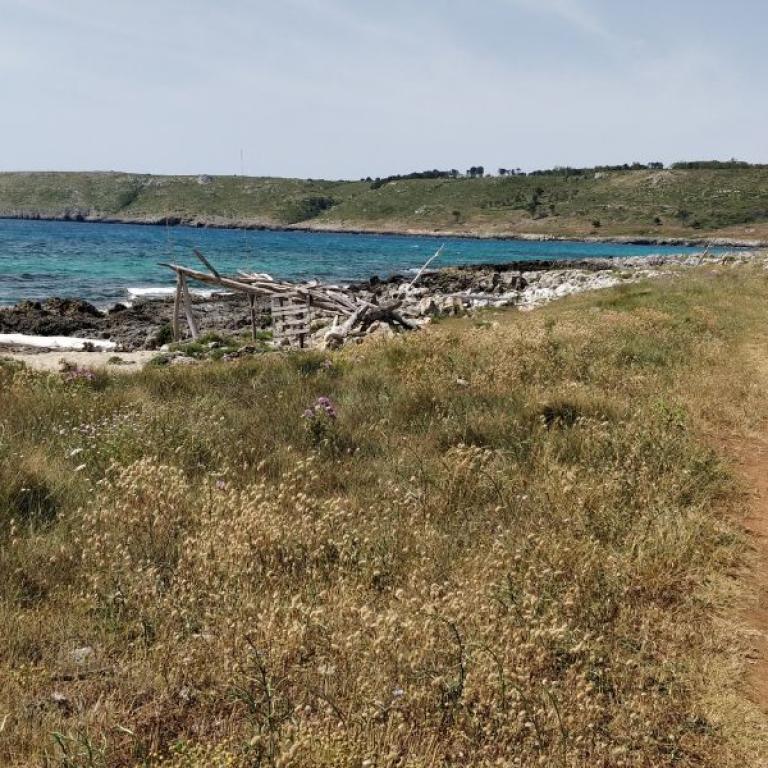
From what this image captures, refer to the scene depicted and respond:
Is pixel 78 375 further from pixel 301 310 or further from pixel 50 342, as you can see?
pixel 50 342

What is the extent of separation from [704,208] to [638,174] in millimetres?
35191

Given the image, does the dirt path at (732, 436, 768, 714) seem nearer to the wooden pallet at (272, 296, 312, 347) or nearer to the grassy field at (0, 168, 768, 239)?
the wooden pallet at (272, 296, 312, 347)

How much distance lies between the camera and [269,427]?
277 inches

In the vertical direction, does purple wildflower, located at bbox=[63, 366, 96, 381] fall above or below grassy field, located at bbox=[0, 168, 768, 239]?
below

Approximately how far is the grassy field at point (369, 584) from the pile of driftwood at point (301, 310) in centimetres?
1371

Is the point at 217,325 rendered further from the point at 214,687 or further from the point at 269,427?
the point at 214,687

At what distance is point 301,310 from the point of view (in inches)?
931

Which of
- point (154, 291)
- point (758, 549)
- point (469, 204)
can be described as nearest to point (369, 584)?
point (758, 549)

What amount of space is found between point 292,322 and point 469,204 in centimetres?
15393

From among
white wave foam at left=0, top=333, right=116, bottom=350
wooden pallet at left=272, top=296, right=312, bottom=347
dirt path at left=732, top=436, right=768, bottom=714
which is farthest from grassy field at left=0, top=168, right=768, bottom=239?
dirt path at left=732, top=436, right=768, bottom=714

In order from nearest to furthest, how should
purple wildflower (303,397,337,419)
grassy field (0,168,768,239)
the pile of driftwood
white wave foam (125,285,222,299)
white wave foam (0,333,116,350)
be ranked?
purple wildflower (303,397,337,419) → the pile of driftwood → white wave foam (0,333,116,350) → white wave foam (125,285,222,299) → grassy field (0,168,768,239)

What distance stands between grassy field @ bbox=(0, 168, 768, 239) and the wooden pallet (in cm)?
11456

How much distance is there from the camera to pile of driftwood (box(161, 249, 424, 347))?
21828 millimetres

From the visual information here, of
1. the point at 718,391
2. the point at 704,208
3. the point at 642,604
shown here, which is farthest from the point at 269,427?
the point at 704,208
